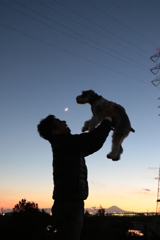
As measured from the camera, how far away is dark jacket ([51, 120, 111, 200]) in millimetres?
3206

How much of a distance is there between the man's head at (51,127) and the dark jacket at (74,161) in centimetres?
19

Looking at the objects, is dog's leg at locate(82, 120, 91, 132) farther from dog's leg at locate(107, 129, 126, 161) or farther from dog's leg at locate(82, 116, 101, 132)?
dog's leg at locate(107, 129, 126, 161)

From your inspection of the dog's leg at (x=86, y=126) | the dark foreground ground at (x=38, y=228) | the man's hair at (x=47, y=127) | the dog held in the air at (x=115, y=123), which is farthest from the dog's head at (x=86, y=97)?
the dark foreground ground at (x=38, y=228)

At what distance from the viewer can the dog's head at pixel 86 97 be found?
6094mm

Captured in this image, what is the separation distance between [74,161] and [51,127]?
597 mm

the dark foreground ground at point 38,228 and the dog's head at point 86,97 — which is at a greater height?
the dog's head at point 86,97

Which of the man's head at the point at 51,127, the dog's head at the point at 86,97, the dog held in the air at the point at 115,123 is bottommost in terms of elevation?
the man's head at the point at 51,127

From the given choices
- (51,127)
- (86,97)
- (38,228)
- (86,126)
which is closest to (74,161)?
(51,127)

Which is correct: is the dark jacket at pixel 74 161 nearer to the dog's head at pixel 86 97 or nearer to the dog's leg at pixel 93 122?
the dog's leg at pixel 93 122

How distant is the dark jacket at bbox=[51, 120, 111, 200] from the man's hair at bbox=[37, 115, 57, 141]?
0.83ft

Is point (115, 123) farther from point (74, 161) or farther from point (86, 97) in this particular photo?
point (74, 161)

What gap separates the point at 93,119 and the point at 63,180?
2099 mm

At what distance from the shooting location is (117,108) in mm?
4906

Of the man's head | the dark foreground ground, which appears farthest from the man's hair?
the dark foreground ground
